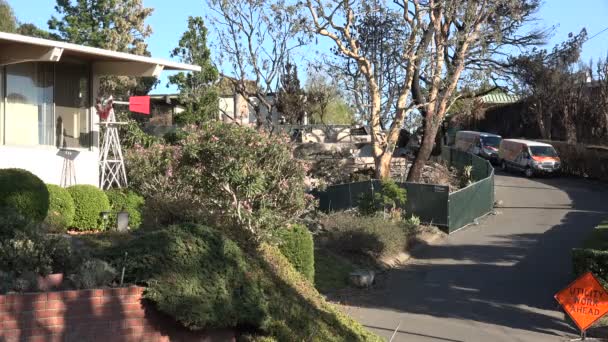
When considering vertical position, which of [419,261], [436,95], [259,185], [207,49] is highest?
[207,49]

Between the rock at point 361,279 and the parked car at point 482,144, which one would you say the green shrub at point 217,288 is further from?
the parked car at point 482,144

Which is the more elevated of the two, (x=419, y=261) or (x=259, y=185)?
(x=259, y=185)

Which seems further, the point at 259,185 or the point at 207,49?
the point at 207,49

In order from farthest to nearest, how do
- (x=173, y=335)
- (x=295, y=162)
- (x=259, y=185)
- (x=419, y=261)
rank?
1. (x=419, y=261)
2. (x=295, y=162)
3. (x=259, y=185)
4. (x=173, y=335)

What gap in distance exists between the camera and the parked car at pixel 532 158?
40.4 m

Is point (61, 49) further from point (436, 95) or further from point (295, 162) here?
point (436, 95)

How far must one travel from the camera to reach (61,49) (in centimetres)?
1466

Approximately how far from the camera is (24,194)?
39.7 ft

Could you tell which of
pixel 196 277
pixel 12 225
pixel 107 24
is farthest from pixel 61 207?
pixel 107 24

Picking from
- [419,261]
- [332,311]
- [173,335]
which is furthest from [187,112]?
[173,335]

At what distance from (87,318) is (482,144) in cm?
4280

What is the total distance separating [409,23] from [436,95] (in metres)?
3.32

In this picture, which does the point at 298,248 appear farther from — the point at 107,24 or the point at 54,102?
the point at 107,24

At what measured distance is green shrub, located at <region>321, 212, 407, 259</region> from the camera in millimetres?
19016
